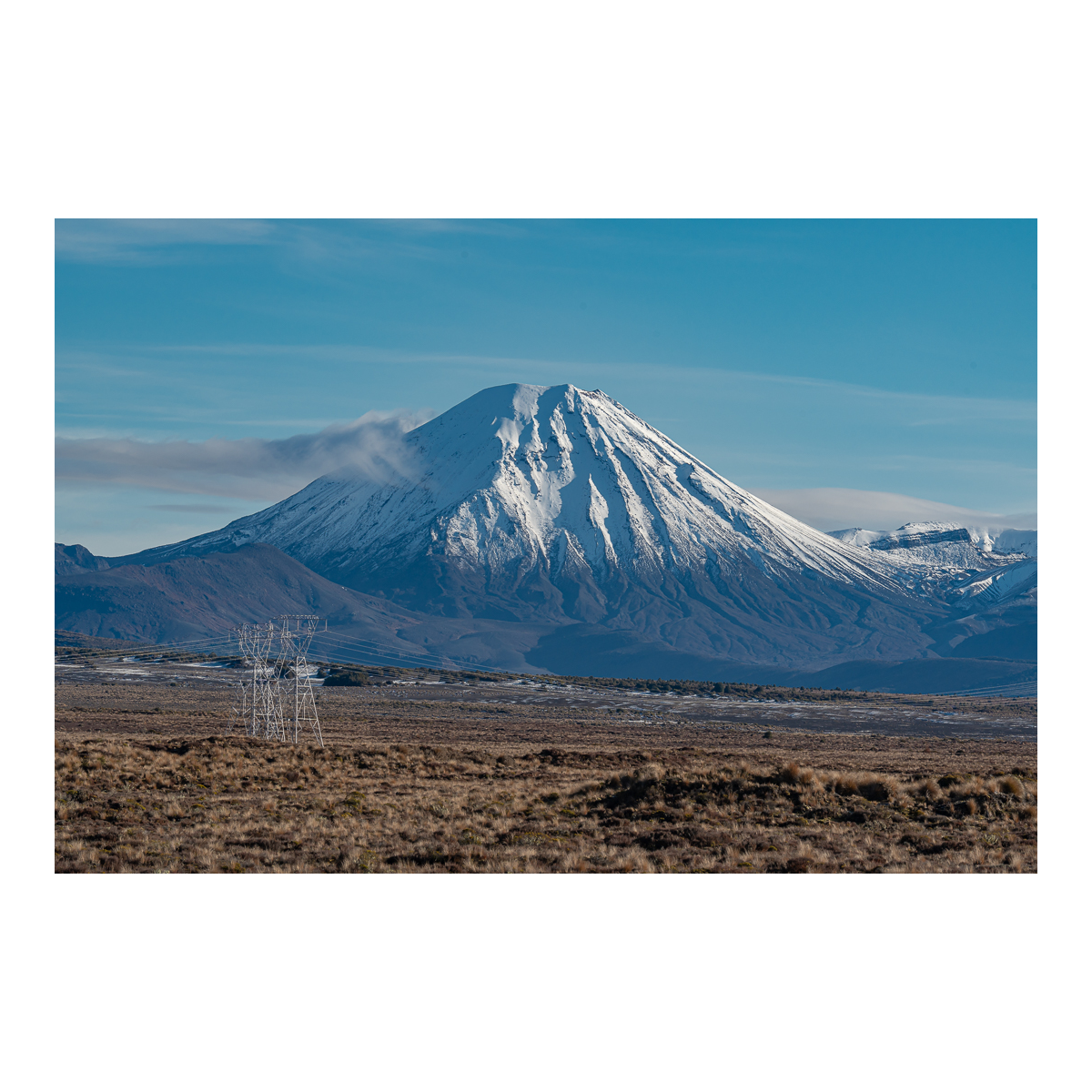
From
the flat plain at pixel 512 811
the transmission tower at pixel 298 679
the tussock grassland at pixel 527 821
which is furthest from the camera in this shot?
the transmission tower at pixel 298 679

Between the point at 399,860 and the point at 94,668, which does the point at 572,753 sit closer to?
the point at 399,860

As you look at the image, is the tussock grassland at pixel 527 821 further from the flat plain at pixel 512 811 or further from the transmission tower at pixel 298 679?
the transmission tower at pixel 298 679

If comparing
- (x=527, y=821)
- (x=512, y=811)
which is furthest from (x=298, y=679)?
(x=527, y=821)

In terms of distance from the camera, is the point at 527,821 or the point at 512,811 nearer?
the point at 527,821

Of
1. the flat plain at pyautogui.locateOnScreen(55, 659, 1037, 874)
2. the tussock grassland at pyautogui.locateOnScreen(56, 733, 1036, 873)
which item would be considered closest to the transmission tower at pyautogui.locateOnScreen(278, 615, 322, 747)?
the flat plain at pyautogui.locateOnScreen(55, 659, 1037, 874)

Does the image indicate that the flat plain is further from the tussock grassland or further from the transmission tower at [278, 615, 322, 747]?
the transmission tower at [278, 615, 322, 747]

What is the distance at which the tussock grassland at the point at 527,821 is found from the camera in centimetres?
1812

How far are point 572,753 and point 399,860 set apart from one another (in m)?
28.7

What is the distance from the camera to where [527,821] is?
2308 centimetres

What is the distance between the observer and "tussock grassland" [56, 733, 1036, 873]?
1812cm

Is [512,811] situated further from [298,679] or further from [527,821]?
[298,679]

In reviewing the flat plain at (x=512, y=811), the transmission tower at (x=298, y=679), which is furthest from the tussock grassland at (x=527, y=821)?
the transmission tower at (x=298, y=679)

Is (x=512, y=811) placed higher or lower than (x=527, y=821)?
lower

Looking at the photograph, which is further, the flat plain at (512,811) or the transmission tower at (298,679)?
the transmission tower at (298,679)
